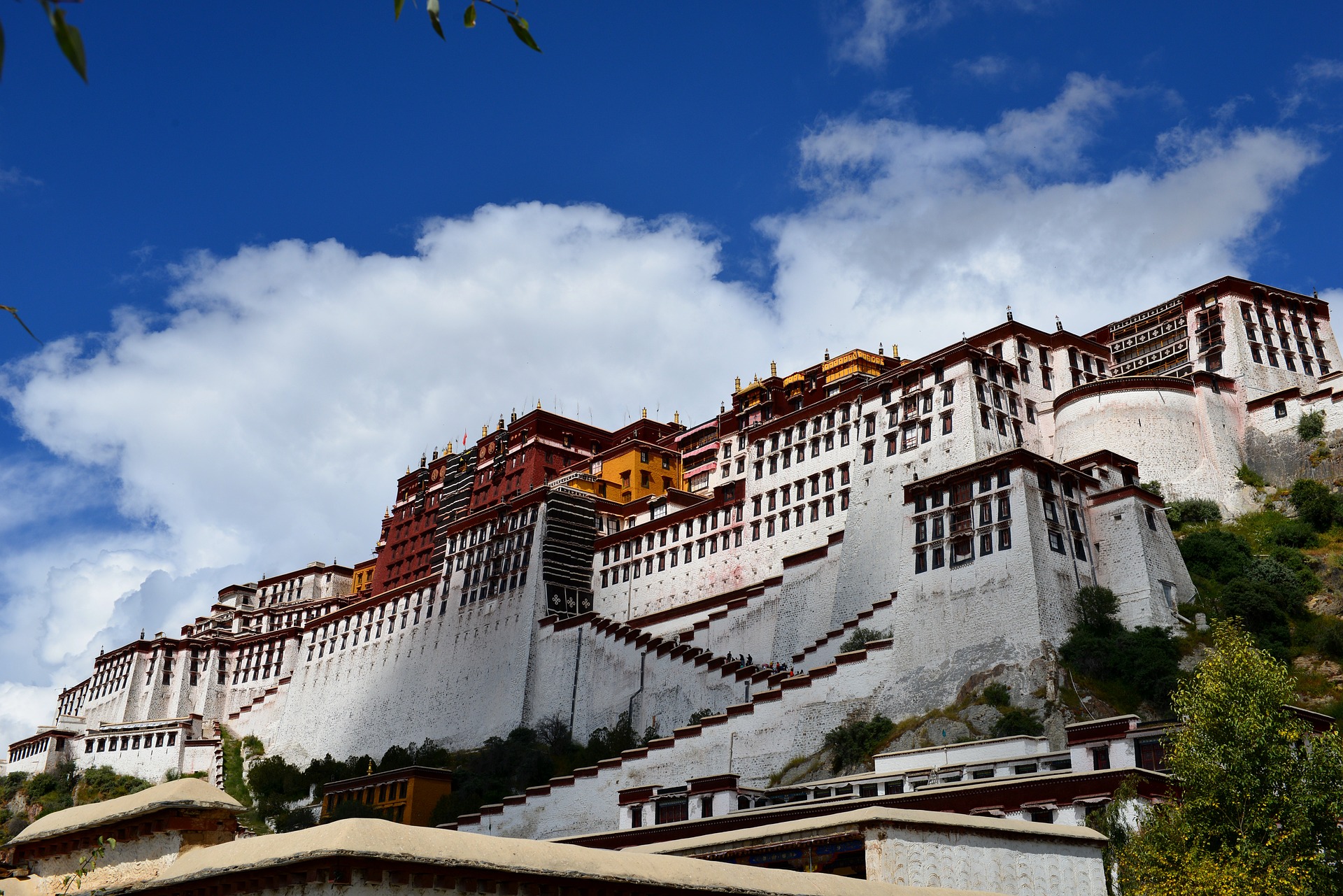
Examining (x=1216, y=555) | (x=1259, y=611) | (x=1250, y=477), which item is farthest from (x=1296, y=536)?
(x=1259, y=611)

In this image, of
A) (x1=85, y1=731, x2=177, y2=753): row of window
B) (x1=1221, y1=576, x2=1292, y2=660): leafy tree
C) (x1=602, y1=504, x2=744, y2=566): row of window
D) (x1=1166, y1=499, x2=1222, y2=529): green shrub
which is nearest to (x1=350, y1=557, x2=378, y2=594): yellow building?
(x1=85, y1=731, x2=177, y2=753): row of window

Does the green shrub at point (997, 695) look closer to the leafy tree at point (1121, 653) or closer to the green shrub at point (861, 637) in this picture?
the leafy tree at point (1121, 653)

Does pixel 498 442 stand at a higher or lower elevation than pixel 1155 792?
higher

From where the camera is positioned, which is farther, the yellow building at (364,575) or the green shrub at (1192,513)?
the yellow building at (364,575)

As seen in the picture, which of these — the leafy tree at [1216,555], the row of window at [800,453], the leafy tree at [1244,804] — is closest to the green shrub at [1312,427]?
the leafy tree at [1216,555]

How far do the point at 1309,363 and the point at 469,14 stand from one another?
227ft

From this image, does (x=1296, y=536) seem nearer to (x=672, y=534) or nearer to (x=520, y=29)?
(x=672, y=534)

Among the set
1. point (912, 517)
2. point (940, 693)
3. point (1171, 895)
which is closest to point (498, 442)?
point (912, 517)

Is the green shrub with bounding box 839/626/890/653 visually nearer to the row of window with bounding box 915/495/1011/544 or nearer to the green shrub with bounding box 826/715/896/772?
the row of window with bounding box 915/495/1011/544

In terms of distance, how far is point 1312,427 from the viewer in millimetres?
58531

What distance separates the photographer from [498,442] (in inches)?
3469

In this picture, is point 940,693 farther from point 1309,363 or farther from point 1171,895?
point 1309,363

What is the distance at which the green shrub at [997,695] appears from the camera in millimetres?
41031

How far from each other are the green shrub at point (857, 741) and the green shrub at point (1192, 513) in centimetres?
1997
